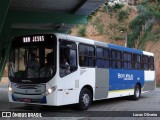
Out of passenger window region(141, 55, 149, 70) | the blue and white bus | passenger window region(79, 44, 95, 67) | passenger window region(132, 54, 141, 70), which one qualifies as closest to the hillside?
passenger window region(141, 55, 149, 70)

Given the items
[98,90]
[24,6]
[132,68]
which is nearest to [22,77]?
[98,90]

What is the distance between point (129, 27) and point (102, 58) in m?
43.8

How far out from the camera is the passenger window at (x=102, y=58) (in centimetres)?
1631

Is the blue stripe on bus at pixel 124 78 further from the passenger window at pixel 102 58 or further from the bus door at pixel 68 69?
the bus door at pixel 68 69

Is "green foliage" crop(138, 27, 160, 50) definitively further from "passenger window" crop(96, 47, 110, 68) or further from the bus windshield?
the bus windshield

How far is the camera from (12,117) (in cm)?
1305

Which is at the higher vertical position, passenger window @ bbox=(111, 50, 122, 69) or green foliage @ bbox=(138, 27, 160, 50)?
green foliage @ bbox=(138, 27, 160, 50)

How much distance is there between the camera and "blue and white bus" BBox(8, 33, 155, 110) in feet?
44.2

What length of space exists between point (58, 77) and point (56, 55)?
0.78 metres

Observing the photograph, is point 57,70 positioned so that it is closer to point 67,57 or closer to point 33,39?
point 67,57

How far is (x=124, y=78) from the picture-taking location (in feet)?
61.3

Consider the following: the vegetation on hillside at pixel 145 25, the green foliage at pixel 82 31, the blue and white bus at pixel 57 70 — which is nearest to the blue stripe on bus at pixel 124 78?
the blue and white bus at pixel 57 70

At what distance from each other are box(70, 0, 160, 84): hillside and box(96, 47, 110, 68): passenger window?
25066mm

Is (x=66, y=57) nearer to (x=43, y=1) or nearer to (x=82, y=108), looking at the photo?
(x=82, y=108)
